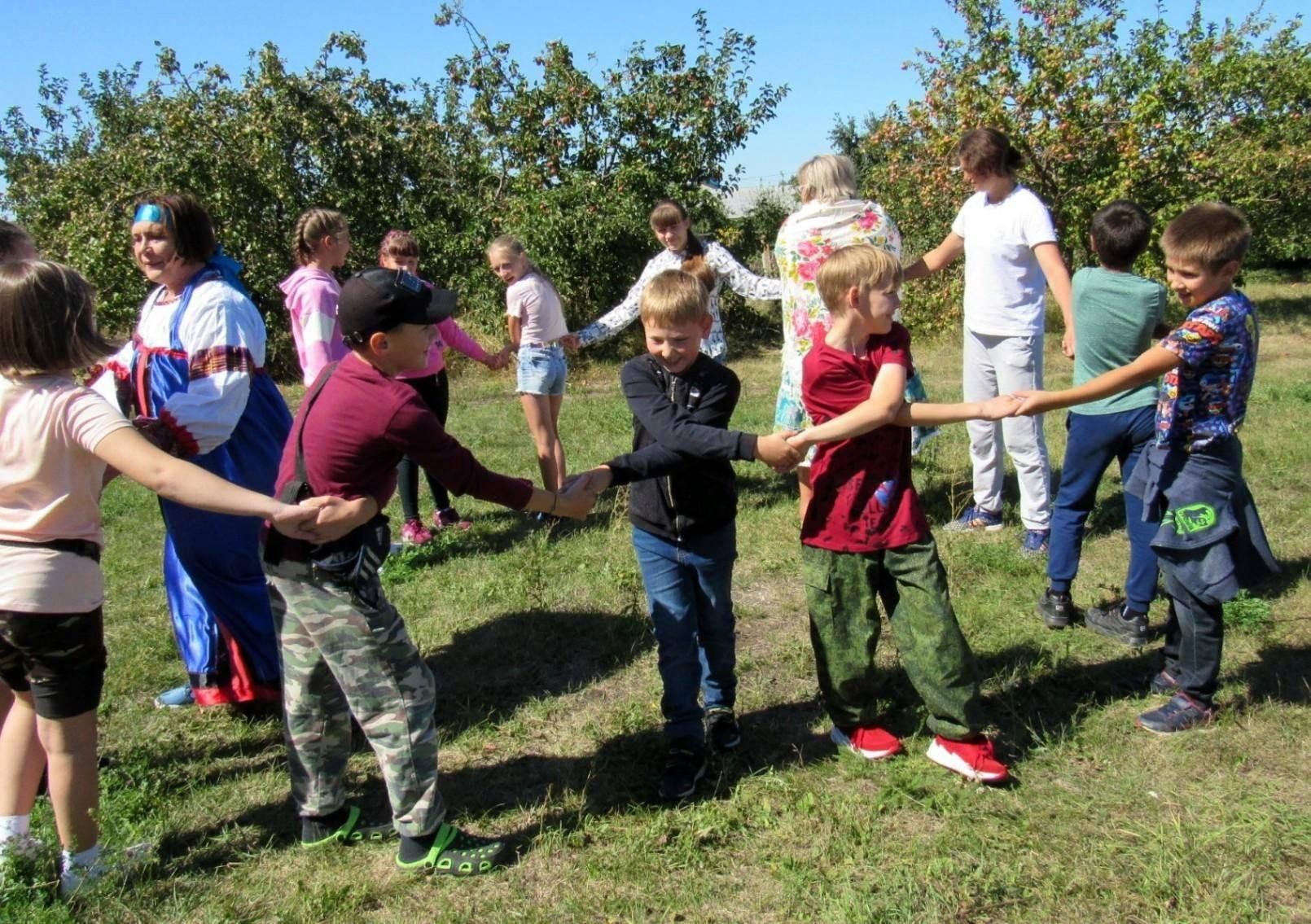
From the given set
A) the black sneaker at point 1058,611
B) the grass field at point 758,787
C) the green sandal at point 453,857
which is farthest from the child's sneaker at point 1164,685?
the green sandal at point 453,857

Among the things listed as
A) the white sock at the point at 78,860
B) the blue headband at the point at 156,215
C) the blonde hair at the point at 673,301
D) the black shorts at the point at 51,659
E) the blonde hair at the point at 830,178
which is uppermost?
the blonde hair at the point at 830,178

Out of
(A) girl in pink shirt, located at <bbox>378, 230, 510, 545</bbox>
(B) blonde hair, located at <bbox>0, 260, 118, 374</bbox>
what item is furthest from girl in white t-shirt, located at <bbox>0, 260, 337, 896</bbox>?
(A) girl in pink shirt, located at <bbox>378, 230, 510, 545</bbox>

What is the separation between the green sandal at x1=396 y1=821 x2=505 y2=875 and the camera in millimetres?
2857

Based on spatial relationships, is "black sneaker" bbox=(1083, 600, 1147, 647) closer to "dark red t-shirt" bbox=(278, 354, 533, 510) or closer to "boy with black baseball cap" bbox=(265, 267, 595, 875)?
"boy with black baseball cap" bbox=(265, 267, 595, 875)

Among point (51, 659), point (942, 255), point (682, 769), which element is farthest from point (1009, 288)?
point (51, 659)

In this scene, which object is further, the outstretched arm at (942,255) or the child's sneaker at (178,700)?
the outstretched arm at (942,255)

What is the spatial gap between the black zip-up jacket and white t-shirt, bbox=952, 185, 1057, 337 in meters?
2.42

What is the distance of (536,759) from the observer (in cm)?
354

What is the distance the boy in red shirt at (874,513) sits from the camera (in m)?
3.01

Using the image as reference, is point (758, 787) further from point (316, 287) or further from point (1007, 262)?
point (316, 287)

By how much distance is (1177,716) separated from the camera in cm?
336

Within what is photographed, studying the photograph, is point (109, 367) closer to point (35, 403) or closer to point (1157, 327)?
point (35, 403)

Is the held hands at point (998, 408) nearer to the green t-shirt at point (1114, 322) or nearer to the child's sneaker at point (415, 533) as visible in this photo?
the green t-shirt at point (1114, 322)

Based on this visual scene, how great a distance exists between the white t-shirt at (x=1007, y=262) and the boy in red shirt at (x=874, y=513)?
6.66ft
